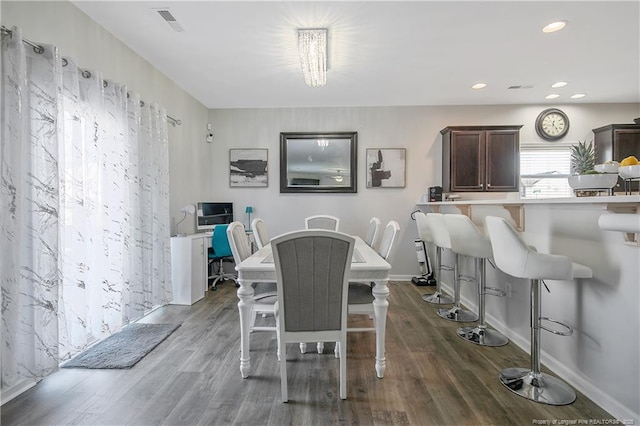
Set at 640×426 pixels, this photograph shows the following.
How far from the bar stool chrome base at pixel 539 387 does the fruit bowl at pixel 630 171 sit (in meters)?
1.29

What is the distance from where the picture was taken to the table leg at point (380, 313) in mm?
1972

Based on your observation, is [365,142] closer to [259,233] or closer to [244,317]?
[259,233]

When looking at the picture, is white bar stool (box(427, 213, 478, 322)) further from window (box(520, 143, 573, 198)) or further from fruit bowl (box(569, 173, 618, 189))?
window (box(520, 143, 573, 198))

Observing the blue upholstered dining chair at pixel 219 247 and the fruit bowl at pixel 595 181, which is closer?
the fruit bowl at pixel 595 181

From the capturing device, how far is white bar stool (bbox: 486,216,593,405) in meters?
1.70

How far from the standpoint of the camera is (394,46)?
9.61ft

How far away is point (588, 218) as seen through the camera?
185cm

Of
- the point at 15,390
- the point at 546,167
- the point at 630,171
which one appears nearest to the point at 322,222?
the point at 630,171

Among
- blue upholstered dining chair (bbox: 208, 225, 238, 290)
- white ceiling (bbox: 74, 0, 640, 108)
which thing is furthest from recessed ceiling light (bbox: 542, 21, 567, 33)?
blue upholstered dining chair (bbox: 208, 225, 238, 290)

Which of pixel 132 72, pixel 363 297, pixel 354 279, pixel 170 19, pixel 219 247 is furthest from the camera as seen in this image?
pixel 219 247

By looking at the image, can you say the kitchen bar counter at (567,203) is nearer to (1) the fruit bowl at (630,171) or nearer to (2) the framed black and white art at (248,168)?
(1) the fruit bowl at (630,171)

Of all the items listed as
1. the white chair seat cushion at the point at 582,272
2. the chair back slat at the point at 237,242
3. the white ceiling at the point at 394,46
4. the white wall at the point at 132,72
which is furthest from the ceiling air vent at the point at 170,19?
the white chair seat cushion at the point at 582,272

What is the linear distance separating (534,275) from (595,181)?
724 mm

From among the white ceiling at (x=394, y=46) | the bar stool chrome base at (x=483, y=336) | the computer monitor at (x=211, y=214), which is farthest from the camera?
the computer monitor at (x=211, y=214)
